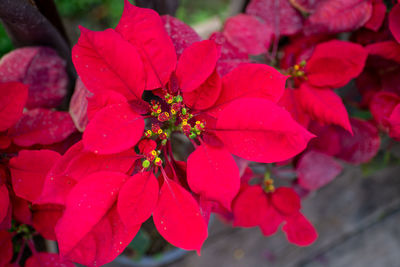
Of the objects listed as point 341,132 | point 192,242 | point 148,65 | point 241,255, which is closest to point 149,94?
point 148,65

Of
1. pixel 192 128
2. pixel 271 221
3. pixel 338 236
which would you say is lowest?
pixel 338 236

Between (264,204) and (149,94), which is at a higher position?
(149,94)

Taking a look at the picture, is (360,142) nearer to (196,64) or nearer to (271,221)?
(271,221)

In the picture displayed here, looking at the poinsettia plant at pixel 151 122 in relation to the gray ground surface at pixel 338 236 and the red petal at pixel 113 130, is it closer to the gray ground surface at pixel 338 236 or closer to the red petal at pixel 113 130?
the red petal at pixel 113 130

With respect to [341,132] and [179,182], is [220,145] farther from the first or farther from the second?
[341,132]

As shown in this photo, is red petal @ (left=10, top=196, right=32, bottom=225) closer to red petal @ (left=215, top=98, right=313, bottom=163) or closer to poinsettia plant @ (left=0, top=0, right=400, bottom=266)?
poinsettia plant @ (left=0, top=0, right=400, bottom=266)

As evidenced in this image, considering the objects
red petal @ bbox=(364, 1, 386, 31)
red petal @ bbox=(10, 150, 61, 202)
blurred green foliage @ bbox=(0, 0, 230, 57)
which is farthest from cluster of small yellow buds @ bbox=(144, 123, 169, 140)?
blurred green foliage @ bbox=(0, 0, 230, 57)

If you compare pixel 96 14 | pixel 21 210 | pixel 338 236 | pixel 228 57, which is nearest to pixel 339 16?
pixel 228 57
